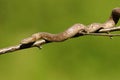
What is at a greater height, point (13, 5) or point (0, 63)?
point (13, 5)

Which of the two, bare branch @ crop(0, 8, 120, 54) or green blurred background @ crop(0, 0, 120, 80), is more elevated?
green blurred background @ crop(0, 0, 120, 80)

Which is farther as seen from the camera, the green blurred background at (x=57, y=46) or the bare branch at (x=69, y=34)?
the green blurred background at (x=57, y=46)

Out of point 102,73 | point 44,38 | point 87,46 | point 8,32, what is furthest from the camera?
point 8,32

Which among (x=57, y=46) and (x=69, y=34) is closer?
(x=69, y=34)

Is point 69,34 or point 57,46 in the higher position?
point 57,46

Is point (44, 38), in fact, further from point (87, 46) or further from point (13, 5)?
point (13, 5)

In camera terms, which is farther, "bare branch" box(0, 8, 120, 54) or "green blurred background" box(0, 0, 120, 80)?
"green blurred background" box(0, 0, 120, 80)

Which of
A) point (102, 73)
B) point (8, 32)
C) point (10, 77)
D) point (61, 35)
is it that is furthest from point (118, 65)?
point (61, 35)

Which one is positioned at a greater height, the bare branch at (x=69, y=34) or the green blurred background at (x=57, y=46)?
the green blurred background at (x=57, y=46)
